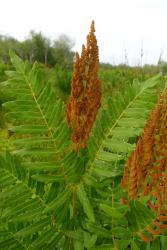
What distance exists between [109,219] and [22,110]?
353 mm

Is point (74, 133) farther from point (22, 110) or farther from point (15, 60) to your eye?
point (15, 60)

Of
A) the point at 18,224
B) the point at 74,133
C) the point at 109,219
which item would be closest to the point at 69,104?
the point at 74,133

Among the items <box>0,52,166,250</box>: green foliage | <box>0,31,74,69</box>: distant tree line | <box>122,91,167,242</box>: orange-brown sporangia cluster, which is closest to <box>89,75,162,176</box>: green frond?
<box>0,52,166,250</box>: green foliage

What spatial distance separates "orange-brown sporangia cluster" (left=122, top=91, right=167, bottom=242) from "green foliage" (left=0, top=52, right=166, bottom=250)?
0.08 metres

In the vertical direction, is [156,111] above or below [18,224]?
above

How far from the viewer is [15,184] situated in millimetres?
1150

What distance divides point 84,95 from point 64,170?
0.20 meters

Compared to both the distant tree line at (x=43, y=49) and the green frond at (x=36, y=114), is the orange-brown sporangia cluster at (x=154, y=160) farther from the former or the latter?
the distant tree line at (x=43, y=49)

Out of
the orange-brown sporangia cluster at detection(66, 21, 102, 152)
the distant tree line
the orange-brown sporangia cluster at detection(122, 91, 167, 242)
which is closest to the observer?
the orange-brown sporangia cluster at detection(122, 91, 167, 242)

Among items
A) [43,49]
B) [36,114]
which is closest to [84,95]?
[36,114]

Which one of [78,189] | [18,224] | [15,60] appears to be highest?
[15,60]

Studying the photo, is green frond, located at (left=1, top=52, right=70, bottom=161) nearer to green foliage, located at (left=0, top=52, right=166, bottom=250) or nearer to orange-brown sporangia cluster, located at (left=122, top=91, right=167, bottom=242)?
green foliage, located at (left=0, top=52, right=166, bottom=250)

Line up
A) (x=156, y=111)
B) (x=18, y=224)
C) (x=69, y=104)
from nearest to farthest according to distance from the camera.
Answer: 1. (x=156, y=111)
2. (x=69, y=104)
3. (x=18, y=224)

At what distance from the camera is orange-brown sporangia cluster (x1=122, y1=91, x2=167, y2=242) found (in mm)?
914
